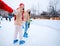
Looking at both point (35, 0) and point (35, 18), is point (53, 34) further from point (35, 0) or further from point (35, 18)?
point (35, 0)

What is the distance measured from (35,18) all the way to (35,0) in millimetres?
203

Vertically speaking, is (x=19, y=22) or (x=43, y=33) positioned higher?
(x=19, y=22)

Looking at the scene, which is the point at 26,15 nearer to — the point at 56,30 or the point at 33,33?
the point at 33,33

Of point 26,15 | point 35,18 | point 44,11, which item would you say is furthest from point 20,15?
point 44,11

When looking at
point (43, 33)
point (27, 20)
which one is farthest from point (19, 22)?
point (43, 33)

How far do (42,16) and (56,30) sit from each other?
22cm

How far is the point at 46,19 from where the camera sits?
1.59 metres

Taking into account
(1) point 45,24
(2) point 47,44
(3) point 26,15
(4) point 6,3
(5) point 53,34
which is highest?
(4) point 6,3

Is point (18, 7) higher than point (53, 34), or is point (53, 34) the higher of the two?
point (18, 7)

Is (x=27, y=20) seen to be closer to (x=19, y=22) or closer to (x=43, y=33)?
(x=19, y=22)

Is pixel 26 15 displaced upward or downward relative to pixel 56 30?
upward

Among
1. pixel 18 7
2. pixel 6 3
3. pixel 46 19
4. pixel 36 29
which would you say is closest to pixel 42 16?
pixel 46 19

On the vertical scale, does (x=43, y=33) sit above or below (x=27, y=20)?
below

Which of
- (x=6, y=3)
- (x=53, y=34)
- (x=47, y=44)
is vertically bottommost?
(x=47, y=44)
